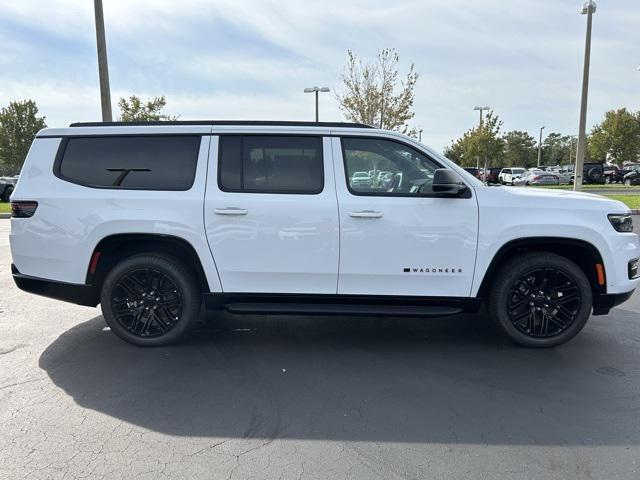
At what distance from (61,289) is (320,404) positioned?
2648mm

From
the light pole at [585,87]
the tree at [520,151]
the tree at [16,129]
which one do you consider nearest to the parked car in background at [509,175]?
the light pole at [585,87]

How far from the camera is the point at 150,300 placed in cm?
430

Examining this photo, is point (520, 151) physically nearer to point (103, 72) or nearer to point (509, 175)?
point (509, 175)

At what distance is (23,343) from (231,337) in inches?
77.4

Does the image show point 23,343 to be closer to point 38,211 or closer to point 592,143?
point 38,211

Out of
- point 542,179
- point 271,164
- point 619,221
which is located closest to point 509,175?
point 542,179

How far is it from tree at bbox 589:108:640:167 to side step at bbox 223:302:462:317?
47907 millimetres

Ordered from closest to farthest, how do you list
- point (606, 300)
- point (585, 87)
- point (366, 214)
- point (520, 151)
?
point (366, 214) → point (606, 300) → point (585, 87) → point (520, 151)

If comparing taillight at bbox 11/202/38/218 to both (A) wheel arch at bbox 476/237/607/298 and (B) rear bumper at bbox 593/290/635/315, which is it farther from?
(B) rear bumper at bbox 593/290/635/315

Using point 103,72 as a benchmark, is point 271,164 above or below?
below

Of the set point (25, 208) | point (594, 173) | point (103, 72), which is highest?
point (103, 72)

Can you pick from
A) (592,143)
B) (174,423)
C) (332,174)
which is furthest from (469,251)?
(592,143)

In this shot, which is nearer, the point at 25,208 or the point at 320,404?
A: the point at 320,404

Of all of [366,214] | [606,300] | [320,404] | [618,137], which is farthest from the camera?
[618,137]
